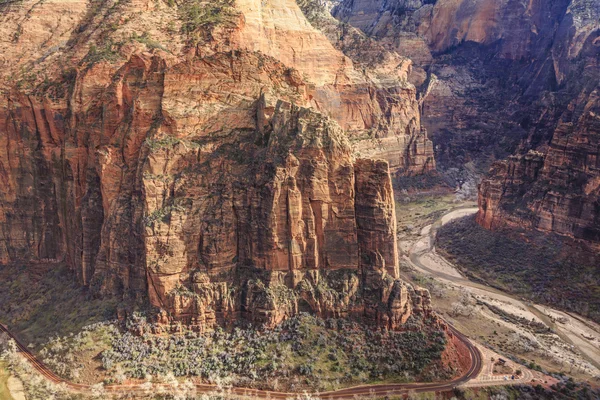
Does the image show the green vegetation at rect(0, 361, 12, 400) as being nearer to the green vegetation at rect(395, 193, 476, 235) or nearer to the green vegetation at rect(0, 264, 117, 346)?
the green vegetation at rect(0, 264, 117, 346)

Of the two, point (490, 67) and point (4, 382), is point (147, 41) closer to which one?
point (4, 382)

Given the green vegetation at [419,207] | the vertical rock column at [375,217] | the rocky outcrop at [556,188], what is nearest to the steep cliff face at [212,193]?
the vertical rock column at [375,217]

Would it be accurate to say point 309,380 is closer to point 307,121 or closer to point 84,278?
point 307,121

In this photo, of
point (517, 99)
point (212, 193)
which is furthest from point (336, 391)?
point (517, 99)

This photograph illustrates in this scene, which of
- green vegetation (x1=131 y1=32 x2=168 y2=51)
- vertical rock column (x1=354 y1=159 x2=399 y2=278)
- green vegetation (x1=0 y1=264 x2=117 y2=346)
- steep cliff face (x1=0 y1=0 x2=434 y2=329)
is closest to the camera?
steep cliff face (x1=0 y1=0 x2=434 y2=329)

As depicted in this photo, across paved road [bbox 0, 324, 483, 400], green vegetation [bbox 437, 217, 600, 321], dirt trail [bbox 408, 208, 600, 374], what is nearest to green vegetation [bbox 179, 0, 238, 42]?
dirt trail [bbox 408, 208, 600, 374]

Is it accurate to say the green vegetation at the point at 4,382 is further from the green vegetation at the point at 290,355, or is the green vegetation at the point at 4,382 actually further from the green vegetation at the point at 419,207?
the green vegetation at the point at 419,207
